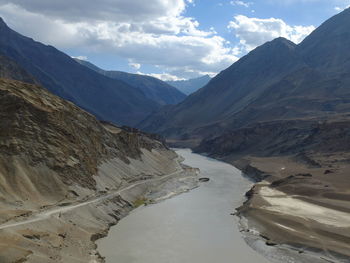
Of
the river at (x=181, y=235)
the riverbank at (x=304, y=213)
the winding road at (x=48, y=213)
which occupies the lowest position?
the river at (x=181, y=235)

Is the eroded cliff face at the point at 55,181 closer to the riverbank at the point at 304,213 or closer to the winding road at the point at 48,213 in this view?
the winding road at the point at 48,213

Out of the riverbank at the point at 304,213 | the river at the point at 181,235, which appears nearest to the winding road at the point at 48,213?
the river at the point at 181,235

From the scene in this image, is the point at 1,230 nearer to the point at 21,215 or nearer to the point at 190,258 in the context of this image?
the point at 21,215

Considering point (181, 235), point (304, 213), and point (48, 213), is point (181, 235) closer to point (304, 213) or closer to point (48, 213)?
point (48, 213)

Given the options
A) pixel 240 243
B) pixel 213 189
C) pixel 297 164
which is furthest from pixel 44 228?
pixel 297 164

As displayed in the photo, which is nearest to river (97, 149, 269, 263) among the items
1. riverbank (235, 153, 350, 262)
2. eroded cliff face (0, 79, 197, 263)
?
eroded cliff face (0, 79, 197, 263)

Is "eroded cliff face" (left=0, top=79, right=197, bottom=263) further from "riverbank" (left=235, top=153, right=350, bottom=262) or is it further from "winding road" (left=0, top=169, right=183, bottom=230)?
"riverbank" (left=235, top=153, right=350, bottom=262)
